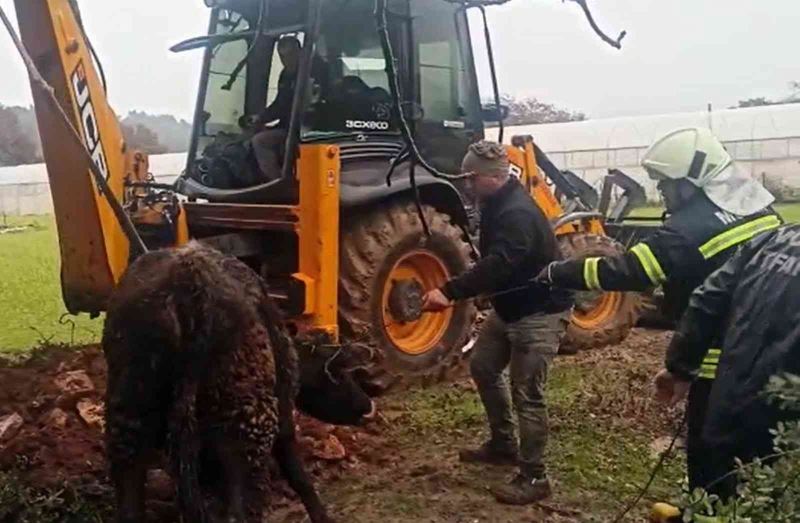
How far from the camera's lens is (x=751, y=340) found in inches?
128

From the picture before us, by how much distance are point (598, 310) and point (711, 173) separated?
520 cm

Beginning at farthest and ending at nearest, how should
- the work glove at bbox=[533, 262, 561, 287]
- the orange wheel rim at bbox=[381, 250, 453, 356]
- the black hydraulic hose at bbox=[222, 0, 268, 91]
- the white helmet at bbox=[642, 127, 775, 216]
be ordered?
1. the orange wheel rim at bbox=[381, 250, 453, 356]
2. the black hydraulic hose at bbox=[222, 0, 268, 91]
3. the work glove at bbox=[533, 262, 561, 287]
4. the white helmet at bbox=[642, 127, 775, 216]

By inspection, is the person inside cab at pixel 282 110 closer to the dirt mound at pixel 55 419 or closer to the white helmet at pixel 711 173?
the dirt mound at pixel 55 419

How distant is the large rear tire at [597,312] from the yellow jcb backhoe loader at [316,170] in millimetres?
782

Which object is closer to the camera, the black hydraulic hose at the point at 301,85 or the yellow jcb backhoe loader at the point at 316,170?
the yellow jcb backhoe loader at the point at 316,170

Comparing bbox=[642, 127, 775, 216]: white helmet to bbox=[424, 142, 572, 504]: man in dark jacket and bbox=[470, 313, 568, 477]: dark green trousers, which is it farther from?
bbox=[470, 313, 568, 477]: dark green trousers

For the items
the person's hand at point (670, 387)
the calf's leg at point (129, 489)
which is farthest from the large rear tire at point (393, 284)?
the person's hand at point (670, 387)

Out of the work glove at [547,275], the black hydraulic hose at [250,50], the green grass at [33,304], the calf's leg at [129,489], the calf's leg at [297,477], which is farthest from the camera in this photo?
the green grass at [33,304]

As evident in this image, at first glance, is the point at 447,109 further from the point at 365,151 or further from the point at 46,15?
the point at 46,15

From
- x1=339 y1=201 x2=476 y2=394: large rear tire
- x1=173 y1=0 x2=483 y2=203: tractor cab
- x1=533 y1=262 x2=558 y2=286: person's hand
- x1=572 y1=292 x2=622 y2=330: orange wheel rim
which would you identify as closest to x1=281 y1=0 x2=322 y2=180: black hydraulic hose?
x1=173 y1=0 x2=483 y2=203: tractor cab

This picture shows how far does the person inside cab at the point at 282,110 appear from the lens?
7086mm

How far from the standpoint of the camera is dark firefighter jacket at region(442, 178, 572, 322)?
207 inches

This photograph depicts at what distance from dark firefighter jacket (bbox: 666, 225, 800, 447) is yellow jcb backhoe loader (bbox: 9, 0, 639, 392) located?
128 inches

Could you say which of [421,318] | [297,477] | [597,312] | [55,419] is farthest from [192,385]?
[597,312]
